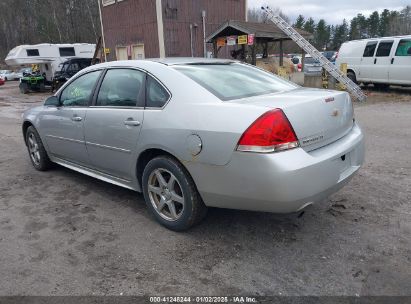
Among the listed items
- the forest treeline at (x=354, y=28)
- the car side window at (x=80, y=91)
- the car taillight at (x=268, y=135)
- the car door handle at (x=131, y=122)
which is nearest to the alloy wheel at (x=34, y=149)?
the car side window at (x=80, y=91)

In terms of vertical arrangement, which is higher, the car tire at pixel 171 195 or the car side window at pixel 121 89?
the car side window at pixel 121 89

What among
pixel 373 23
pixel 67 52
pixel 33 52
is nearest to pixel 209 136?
pixel 33 52

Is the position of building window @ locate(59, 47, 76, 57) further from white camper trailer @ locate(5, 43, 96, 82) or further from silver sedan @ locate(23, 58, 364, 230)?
silver sedan @ locate(23, 58, 364, 230)

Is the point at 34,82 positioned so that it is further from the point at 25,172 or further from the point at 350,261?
the point at 350,261

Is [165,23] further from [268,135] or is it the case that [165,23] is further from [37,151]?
[268,135]

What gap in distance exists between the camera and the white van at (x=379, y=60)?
12.9 m

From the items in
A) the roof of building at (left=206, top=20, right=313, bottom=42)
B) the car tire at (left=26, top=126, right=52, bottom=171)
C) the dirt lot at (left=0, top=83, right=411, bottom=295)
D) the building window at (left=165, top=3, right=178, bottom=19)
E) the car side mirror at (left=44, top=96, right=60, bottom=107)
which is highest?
the building window at (left=165, top=3, right=178, bottom=19)

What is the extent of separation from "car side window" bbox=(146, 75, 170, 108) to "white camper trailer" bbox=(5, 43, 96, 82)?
23.9m

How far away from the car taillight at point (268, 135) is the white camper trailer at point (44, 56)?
25053mm

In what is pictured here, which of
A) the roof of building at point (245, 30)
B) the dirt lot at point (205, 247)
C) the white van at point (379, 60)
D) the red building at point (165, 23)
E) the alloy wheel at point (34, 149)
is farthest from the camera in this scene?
the red building at point (165, 23)

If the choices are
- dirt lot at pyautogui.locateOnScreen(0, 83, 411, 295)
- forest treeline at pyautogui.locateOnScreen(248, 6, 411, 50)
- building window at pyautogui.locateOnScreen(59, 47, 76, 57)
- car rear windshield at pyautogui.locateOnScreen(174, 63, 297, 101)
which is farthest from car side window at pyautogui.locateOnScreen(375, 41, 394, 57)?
forest treeline at pyautogui.locateOnScreen(248, 6, 411, 50)

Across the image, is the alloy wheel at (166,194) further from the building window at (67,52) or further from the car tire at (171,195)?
the building window at (67,52)

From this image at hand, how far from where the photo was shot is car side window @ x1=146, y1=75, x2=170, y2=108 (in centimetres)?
339

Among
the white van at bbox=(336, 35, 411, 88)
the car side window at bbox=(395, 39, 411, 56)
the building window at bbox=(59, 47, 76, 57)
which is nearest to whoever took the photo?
the car side window at bbox=(395, 39, 411, 56)
